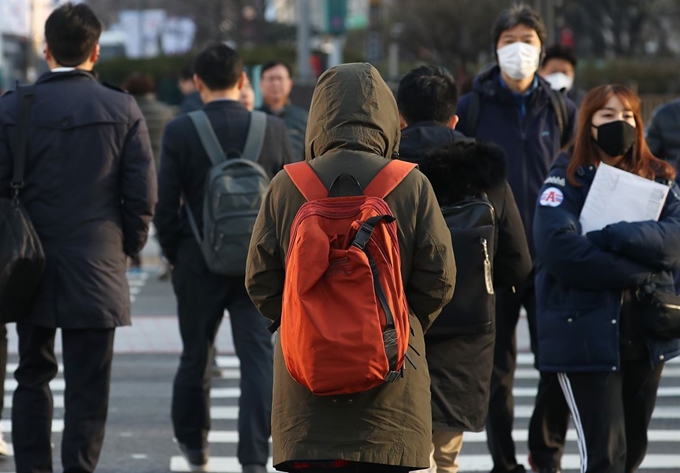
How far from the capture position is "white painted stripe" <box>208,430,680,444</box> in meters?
7.60

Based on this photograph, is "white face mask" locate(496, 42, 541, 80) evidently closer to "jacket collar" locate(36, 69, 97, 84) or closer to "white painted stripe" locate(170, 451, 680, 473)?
"white painted stripe" locate(170, 451, 680, 473)

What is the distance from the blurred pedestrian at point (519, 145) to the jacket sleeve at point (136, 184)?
1.71 m

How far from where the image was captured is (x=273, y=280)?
4055 mm

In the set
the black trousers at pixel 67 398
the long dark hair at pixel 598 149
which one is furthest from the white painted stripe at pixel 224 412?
the long dark hair at pixel 598 149

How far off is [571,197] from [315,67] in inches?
1189

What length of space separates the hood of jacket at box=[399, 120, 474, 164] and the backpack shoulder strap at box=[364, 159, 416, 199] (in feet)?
3.40

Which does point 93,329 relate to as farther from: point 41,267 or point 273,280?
point 273,280

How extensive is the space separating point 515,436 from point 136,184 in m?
3.09

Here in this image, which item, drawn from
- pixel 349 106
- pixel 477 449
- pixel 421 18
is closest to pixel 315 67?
pixel 421 18

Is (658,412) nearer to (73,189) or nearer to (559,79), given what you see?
(559,79)

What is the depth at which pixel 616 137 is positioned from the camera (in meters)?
5.29

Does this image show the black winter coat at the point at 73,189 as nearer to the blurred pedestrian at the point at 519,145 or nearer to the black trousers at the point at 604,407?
the blurred pedestrian at the point at 519,145

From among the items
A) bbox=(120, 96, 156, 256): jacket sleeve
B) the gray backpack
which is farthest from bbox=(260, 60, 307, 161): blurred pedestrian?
bbox=(120, 96, 156, 256): jacket sleeve

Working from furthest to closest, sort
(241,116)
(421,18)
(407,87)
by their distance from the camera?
1. (421,18)
2. (241,116)
3. (407,87)
